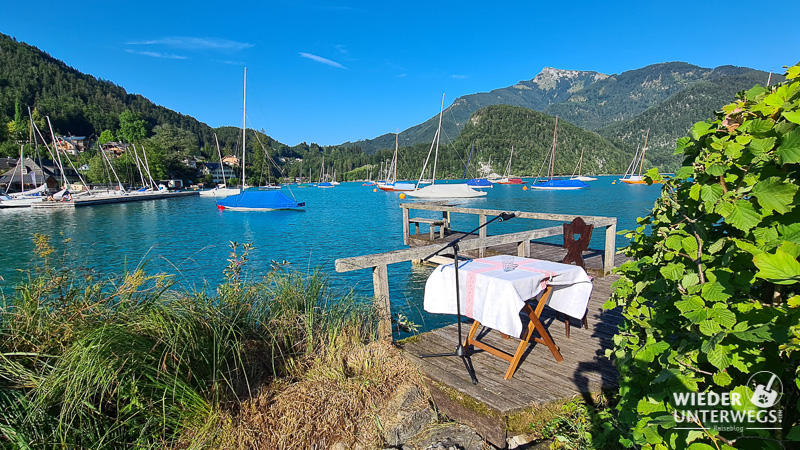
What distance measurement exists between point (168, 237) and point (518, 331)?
26.4m

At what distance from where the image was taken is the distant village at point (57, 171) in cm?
5631

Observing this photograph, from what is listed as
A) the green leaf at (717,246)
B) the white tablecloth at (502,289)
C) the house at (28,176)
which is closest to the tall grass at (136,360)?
the white tablecloth at (502,289)

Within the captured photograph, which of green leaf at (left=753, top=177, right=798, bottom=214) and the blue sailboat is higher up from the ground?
green leaf at (left=753, top=177, right=798, bottom=214)

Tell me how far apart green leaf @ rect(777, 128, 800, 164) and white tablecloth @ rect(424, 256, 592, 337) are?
231cm

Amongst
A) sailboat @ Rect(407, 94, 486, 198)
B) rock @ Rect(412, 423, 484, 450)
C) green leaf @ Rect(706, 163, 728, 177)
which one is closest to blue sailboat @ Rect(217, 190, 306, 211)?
sailboat @ Rect(407, 94, 486, 198)

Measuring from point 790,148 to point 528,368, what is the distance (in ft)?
10.6

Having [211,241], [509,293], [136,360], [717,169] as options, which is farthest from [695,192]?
[211,241]

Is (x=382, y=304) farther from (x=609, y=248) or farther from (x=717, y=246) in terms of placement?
(x=609, y=248)

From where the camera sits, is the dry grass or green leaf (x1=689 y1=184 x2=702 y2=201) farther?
the dry grass

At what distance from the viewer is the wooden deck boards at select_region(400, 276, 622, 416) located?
3.37 metres

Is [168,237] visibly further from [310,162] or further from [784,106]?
[310,162]

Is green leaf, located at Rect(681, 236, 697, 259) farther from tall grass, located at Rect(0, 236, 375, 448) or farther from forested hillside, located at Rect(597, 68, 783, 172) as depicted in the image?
forested hillside, located at Rect(597, 68, 783, 172)

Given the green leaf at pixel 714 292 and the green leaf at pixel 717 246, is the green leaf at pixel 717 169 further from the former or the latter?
the green leaf at pixel 714 292

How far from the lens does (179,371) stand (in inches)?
116
